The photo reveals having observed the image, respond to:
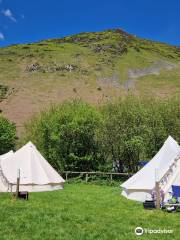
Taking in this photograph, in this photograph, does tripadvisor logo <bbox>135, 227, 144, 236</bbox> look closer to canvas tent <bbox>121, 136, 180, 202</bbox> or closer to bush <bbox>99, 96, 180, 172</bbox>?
canvas tent <bbox>121, 136, 180, 202</bbox>

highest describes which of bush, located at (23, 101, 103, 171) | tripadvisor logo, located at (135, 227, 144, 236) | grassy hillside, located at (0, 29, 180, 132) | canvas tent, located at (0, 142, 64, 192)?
grassy hillside, located at (0, 29, 180, 132)

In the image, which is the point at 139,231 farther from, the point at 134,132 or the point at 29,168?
the point at 134,132

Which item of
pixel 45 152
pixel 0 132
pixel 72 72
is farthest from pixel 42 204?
pixel 72 72

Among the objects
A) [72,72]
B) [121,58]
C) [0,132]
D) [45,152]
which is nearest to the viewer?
[45,152]

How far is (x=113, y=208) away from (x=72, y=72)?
9696 cm

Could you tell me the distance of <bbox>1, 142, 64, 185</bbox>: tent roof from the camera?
20844 mm

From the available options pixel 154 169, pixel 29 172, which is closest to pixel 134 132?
pixel 154 169

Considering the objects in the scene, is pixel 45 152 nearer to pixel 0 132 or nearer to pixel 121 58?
pixel 0 132

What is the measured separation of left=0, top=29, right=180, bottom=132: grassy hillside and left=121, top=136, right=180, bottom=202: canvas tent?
2151 inches

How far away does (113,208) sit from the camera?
1414 centimetres

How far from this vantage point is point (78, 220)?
11445 mm

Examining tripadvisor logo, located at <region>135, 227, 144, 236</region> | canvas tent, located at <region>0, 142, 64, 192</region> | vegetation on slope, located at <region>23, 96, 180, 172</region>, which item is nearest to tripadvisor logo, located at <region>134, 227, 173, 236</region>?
tripadvisor logo, located at <region>135, 227, 144, 236</region>

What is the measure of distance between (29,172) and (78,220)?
33.8 feet

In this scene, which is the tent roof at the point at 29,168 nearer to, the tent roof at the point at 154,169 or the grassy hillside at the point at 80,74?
the tent roof at the point at 154,169
